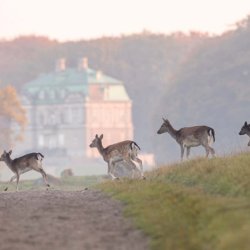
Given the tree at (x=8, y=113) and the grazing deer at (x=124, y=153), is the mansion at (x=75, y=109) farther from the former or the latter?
the grazing deer at (x=124, y=153)

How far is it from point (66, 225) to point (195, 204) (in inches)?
81.6

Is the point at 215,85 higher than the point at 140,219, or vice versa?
the point at 215,85

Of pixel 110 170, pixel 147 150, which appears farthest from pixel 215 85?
pixel 110 170

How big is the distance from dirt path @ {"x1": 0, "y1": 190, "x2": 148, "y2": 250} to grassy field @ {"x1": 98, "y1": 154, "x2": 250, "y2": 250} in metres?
0.31

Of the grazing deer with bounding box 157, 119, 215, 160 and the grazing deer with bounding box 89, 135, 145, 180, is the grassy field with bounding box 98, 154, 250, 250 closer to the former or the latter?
the grazing deer with bounding box 89, 135, 145, 180

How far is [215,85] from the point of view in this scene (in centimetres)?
13025

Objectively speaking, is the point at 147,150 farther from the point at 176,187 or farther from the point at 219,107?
the point at 176,187

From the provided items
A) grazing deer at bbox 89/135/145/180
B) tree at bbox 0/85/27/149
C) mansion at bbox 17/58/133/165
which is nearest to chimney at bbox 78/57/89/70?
mansion at bbox 17/58/133/165

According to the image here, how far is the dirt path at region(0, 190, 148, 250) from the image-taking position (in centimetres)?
1767

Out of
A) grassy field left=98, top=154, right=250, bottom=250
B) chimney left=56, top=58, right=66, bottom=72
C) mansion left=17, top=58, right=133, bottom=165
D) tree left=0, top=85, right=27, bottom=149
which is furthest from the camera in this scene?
chimney left=56, top=58, right=66, bottom=72

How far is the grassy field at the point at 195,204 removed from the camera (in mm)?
16828

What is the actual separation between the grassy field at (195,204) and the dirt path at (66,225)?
31cm

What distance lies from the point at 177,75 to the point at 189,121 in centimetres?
1261

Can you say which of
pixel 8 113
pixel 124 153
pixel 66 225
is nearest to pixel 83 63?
pixel 8 113
